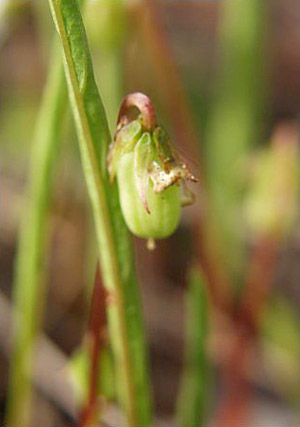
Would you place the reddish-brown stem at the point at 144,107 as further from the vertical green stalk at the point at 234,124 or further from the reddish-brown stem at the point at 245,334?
→ the vertical green stalk at the point at 234,124

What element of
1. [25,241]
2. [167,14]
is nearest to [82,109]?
[25,241]

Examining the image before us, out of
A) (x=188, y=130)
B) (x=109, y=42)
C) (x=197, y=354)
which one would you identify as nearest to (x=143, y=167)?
(x=197, y=354)

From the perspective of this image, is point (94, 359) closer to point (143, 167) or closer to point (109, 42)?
point (143, 167)

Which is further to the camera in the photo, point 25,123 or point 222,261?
point 25,123

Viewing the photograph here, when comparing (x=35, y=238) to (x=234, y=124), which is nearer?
(x=35, y=238)

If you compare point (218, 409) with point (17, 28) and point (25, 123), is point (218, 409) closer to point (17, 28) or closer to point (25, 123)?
point (25, 123)

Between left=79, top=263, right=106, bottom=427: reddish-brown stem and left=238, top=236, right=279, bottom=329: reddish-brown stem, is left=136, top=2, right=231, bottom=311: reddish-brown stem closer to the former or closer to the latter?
left=238, top=236, right=279, bottom=329: reddish-brown stem
